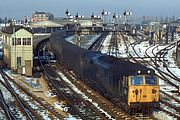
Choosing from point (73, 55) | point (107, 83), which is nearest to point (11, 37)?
point (73, 55)

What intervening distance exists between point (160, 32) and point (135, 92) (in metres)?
64.8

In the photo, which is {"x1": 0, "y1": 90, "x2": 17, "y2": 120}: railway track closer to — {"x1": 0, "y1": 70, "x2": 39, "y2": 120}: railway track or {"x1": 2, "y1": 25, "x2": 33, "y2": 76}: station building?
{"x1": 0, "y1": 70, "x2": 39, "y2": 120}: railway track

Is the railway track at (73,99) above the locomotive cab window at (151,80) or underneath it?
underneath

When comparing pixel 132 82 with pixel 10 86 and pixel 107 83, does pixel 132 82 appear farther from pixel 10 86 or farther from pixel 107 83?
pixel 10 86

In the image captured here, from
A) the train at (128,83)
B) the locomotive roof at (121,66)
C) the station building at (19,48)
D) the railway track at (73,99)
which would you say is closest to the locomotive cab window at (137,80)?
the train at (128,83)

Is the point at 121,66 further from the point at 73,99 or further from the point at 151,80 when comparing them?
the point at 73,99

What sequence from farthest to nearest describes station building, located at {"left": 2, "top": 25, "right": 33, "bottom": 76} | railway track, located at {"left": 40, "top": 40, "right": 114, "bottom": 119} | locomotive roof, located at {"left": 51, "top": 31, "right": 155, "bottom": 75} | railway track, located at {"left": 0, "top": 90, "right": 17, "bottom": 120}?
station building, located at {"left": 2, "top": 25, "right": 33, "bottom": 76}
railway track, located at {"left": 40, "top": 40, "right": 114, "bottom": 119}
locomotive roof, located at {"left": 51, "top": 31, "right": 155, "bottom": 75}
railway track, located at {"left": 0, "top": 90, "right": 17, "bottom": 120}

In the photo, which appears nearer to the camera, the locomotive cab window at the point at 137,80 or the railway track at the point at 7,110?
the railway track at the point at 7,110

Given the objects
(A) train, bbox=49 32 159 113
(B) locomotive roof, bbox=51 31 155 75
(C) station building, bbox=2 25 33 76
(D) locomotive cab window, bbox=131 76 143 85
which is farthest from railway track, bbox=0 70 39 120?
(C) station building, bbox=2 25 33 76

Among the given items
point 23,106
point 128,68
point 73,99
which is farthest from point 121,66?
point 23,106

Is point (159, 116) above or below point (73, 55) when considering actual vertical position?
below

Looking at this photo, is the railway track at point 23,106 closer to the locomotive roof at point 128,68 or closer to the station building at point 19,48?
the locomotive roof at point 128,68

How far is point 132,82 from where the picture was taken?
19.4m

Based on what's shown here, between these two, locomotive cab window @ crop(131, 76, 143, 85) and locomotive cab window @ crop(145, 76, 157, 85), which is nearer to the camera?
locomotive cab window @ crop(131, 76, 143, 85)
